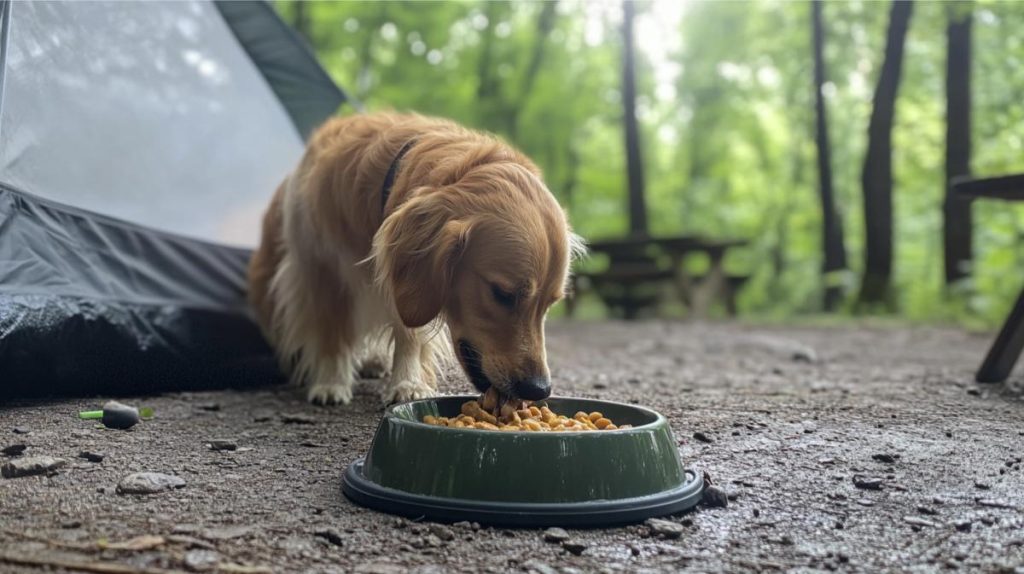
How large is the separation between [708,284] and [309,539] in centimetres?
1090

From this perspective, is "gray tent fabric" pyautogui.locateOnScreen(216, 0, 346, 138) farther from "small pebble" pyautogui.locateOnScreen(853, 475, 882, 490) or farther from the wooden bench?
"small pebble" pyautogui.locateOnScreen(853, 475, 882, 490)

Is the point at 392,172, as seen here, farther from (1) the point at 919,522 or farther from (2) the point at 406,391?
(1) the point at 919,522

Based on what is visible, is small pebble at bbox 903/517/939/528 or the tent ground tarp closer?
small pebble at bbox 903/517/939/528

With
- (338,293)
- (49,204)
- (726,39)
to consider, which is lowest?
(338,293)

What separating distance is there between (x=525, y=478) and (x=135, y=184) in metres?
3.42

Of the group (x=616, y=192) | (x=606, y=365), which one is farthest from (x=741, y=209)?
(x=606, y=365)

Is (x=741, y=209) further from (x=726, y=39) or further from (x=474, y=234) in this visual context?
(x=474, y=234)

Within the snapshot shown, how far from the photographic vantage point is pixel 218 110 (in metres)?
5.71

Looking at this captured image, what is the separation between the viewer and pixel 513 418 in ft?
9.75

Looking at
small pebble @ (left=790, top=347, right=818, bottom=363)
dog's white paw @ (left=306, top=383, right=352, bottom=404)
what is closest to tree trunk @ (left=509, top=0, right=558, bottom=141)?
small pebble @ (left=790, top=347, right=818, bottom=363)

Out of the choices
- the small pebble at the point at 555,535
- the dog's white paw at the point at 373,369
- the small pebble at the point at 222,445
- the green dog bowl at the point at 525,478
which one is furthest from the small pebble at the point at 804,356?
the small pebble at the point at 555,535

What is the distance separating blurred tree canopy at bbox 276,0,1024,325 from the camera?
13.2 meters

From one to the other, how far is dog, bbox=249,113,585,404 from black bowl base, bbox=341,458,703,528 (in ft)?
2.16

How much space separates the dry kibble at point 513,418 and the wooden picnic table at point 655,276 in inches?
361
